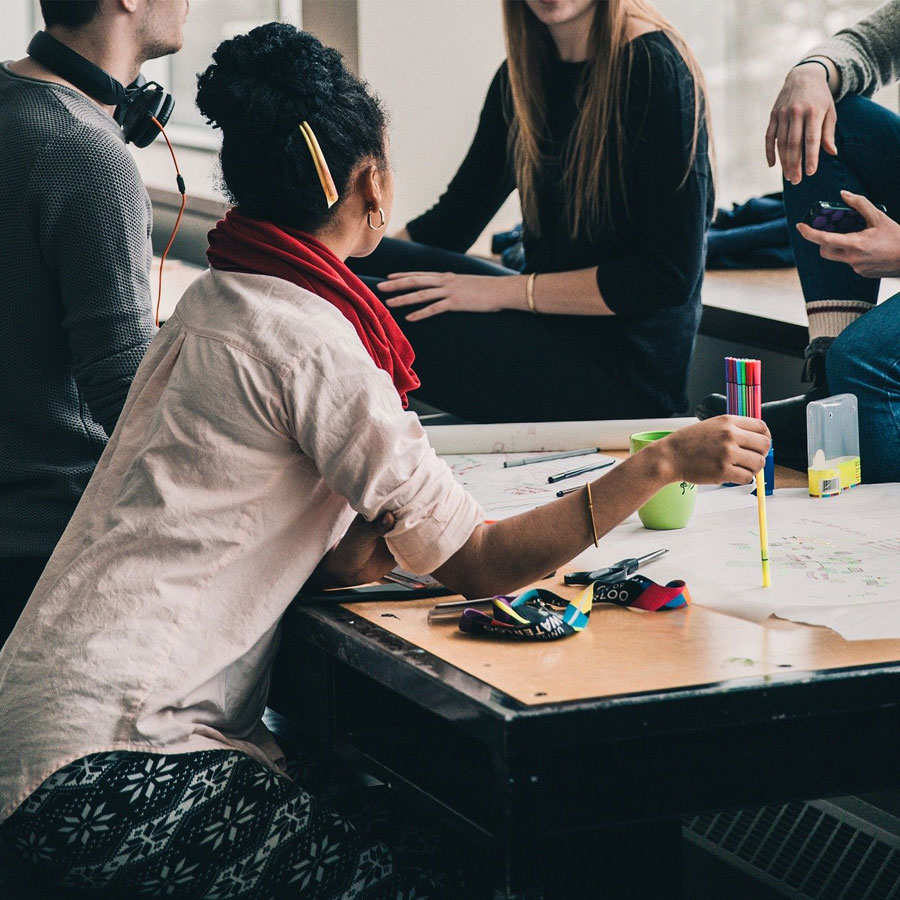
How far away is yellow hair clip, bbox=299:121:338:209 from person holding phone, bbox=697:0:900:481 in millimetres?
691

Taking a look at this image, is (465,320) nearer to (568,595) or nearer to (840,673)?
(568,595)

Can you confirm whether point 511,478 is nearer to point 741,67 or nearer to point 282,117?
point 282,117

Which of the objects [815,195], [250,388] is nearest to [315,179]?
[250,388]

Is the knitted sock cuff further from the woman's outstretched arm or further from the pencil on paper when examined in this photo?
the woman's outstretched arm

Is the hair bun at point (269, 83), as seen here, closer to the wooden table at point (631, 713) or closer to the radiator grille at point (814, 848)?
the wooden table at point (631, 713)

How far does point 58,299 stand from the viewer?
143 centimetres

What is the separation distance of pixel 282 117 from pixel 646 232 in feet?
3.54

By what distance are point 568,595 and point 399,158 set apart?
92.1 inches

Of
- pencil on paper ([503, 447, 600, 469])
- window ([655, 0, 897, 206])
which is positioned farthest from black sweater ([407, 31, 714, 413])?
window ([655, 0, 897, 206])

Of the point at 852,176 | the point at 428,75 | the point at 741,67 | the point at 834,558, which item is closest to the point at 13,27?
the point at 428,75

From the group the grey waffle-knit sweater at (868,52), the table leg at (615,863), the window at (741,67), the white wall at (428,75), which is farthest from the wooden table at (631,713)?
the window at (741,67)

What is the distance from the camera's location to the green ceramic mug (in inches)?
48.4

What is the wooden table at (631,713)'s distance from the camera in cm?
81

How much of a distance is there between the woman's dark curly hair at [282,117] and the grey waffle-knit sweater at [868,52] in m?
0.92
